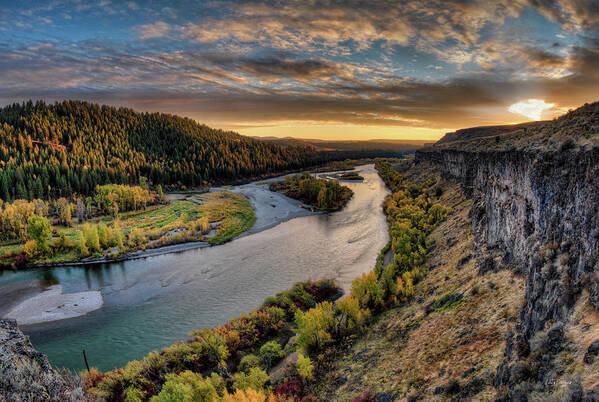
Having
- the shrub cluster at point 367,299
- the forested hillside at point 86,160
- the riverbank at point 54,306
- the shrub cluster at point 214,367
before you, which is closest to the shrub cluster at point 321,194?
the shrub cluster at point 367,299

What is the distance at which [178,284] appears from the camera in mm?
44812

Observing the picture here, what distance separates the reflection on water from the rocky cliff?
15291 mm

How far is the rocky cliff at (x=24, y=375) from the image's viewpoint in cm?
1380

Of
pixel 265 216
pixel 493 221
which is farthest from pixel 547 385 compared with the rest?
pixel 265 216

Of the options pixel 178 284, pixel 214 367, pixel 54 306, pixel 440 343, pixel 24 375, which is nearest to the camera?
pixel 24 375

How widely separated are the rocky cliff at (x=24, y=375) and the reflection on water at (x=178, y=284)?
15291 millimetres

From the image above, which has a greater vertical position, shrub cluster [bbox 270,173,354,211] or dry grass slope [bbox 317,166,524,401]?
shrub cluster [bbox 270,173,354,211]

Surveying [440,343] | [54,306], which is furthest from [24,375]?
[54,306]

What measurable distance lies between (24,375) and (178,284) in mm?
31176

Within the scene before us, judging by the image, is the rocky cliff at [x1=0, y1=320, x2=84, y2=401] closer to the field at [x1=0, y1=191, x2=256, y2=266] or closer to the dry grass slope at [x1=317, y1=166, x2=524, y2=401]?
the dry grass slope at [x1=317, y1=166, x2=524, y2=401]

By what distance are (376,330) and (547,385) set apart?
19.5 metres

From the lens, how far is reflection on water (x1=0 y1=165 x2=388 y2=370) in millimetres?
32688

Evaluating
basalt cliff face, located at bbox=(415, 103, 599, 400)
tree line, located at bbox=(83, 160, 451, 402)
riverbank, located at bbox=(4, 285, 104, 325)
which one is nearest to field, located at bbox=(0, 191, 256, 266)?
riverbank, located at bbox=(4, 285, 104, 325)

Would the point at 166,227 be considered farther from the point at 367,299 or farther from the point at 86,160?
the point at 86,160
